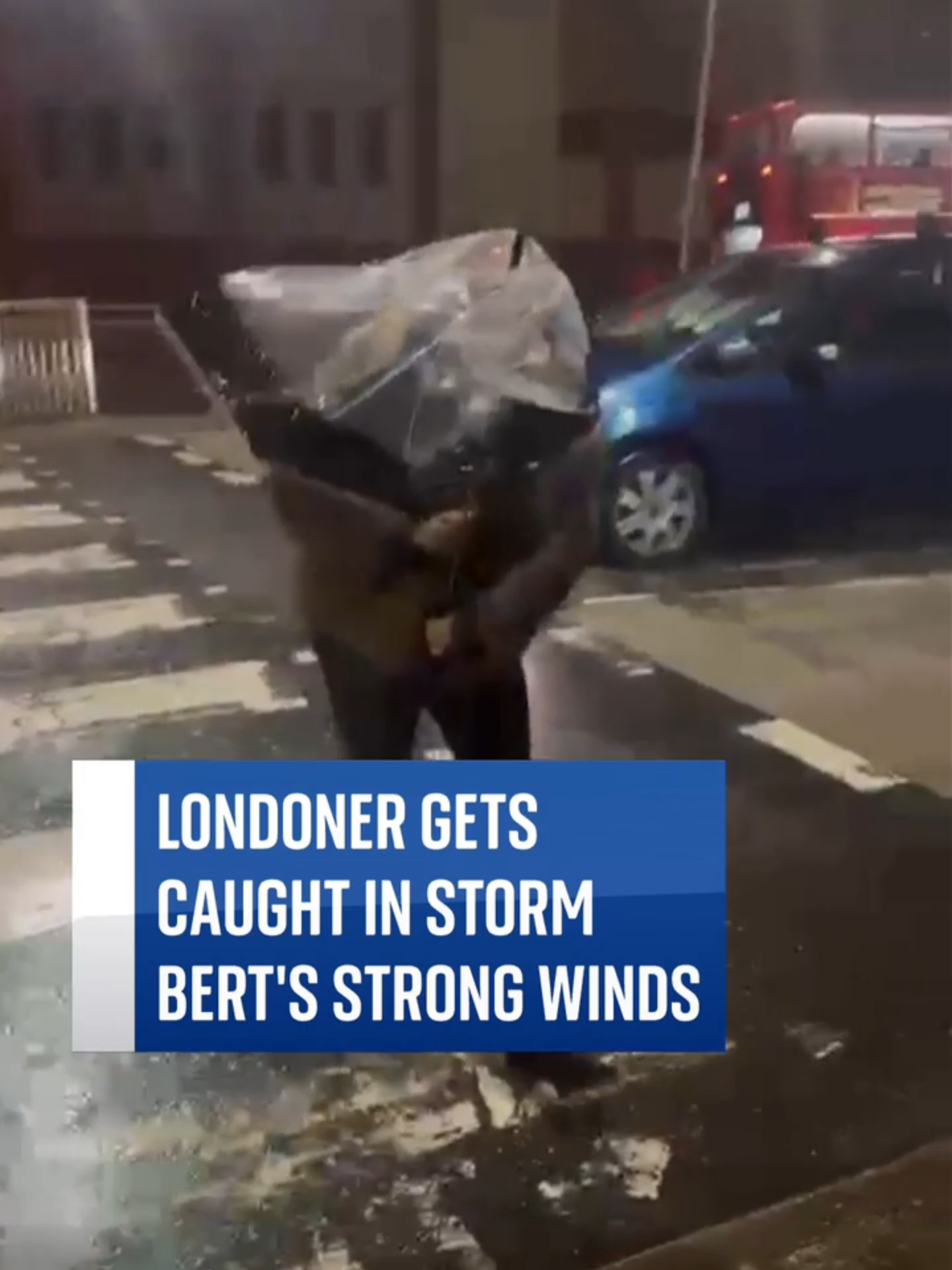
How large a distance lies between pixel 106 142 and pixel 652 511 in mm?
745

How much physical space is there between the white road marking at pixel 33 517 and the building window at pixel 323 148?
47cm

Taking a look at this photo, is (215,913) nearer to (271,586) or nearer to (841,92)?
(271,586)

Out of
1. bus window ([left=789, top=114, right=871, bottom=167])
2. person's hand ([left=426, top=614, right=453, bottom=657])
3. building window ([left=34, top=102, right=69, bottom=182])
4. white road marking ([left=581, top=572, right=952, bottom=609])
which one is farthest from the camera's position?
white road marking ([left=581, top=572, right=952, bottom=609])

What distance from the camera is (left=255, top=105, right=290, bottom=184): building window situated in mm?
1573

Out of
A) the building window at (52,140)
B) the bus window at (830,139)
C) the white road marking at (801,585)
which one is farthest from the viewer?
the white road marking at (801,585)

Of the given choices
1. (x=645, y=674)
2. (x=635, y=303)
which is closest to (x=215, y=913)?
(x=645, y=674)

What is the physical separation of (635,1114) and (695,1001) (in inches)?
6.3

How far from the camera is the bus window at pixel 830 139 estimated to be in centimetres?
173

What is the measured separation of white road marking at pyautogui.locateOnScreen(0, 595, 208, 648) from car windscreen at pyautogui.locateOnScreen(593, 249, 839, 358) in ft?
Answer: 2.00

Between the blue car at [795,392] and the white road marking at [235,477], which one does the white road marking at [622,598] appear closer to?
the blue car at [795,392]

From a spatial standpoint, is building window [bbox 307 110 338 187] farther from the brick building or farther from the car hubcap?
the car hubcap

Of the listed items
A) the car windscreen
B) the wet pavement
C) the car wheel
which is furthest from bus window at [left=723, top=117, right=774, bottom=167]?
the wet pavement

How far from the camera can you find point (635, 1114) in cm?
172

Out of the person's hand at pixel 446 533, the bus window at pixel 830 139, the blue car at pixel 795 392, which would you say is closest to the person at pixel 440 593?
the person's hand at pixel 446 533
